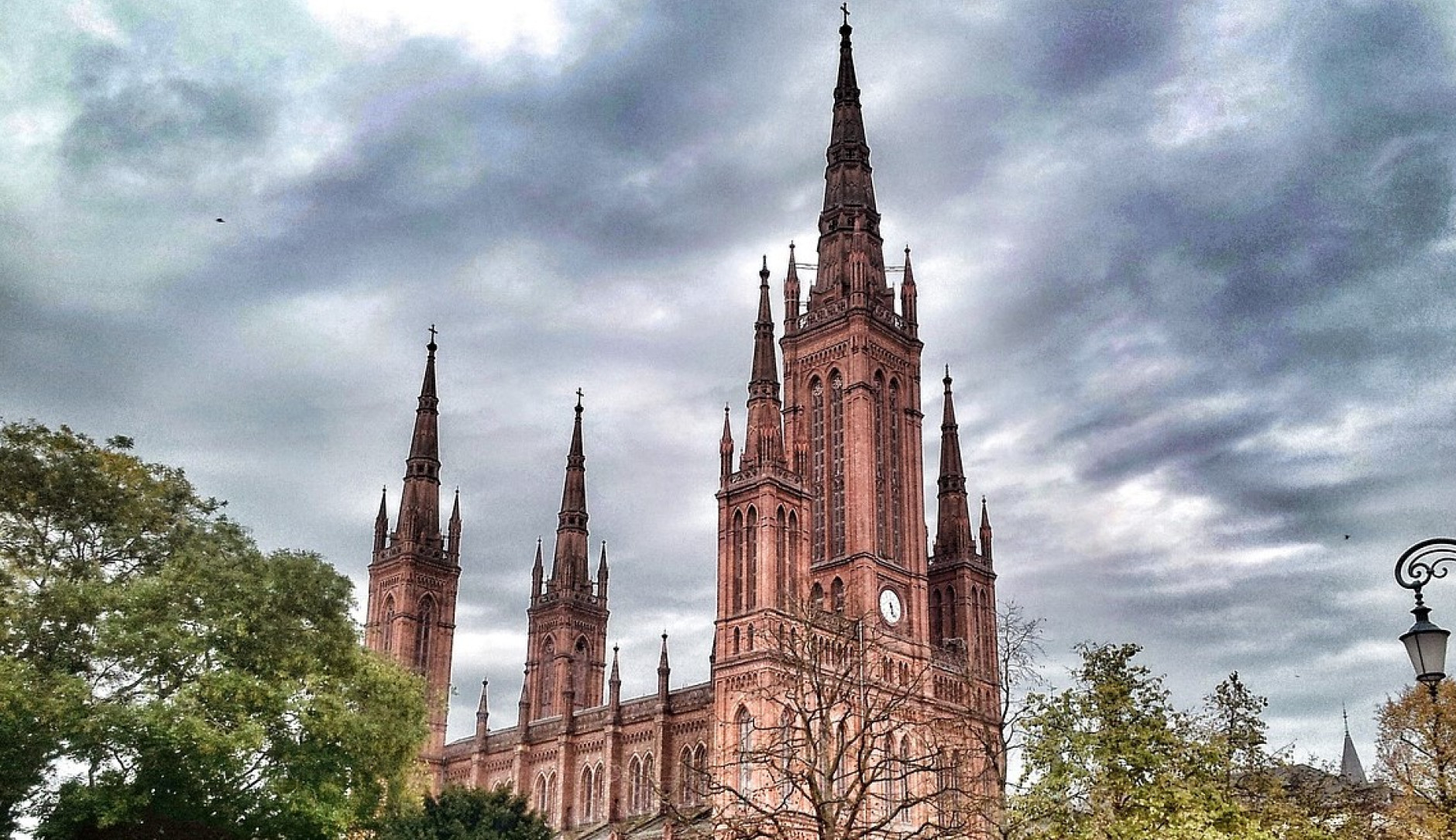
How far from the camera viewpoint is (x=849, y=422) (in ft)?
244

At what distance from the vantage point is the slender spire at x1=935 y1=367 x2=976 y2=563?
260 ft

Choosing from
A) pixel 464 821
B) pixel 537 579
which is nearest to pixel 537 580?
pixel 537 579

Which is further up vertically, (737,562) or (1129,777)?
(737,562)

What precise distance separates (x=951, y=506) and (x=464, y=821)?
44643 millimetres

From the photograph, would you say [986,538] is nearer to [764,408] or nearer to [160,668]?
[764,408]

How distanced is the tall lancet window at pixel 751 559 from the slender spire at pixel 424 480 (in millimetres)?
35963

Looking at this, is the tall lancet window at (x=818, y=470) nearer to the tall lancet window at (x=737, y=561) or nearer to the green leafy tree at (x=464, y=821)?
the tall lancet window at (x=737, y=561)

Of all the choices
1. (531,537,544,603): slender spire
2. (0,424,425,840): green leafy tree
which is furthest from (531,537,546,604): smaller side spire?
(0,424,425,840): green leafy tree

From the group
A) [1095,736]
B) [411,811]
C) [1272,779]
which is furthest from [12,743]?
[1272,779]

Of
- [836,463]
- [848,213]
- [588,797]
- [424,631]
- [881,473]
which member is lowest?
[588,797]

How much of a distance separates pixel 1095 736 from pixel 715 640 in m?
36.8

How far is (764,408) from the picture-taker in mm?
69562

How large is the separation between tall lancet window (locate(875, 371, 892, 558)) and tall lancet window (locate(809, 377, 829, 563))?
278 cm

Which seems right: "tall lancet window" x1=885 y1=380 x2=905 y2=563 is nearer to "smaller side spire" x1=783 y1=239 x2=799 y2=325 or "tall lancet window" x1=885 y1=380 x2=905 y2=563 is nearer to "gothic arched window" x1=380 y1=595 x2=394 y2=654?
"smaller side spire" x1=783 y1=239 x2=799 y2=325
